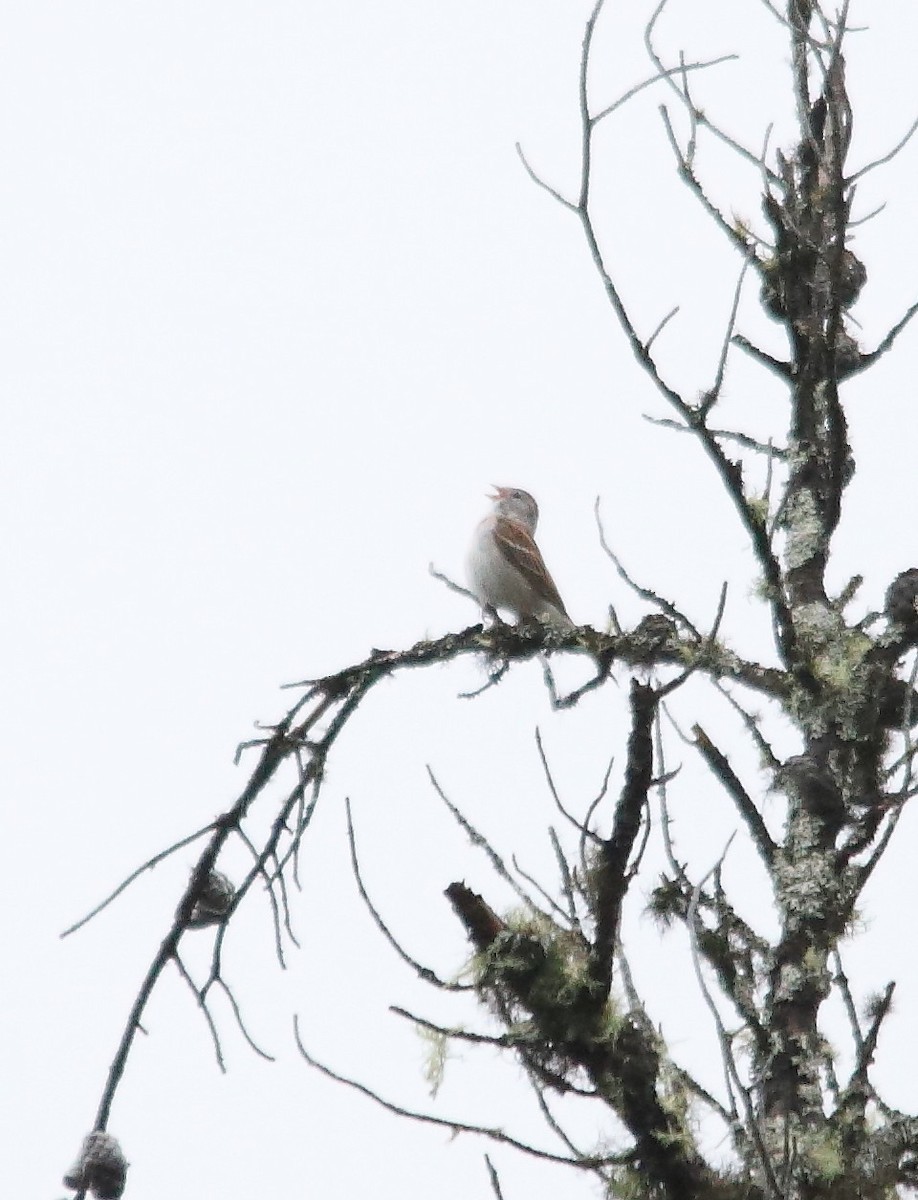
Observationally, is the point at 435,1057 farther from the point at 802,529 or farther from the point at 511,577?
the point at 511,577

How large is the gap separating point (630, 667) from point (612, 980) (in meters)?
1.48

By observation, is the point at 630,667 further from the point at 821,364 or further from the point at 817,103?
the point at 817,103

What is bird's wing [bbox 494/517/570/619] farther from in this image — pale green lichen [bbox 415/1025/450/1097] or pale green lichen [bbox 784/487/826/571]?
pale green lichen [bbox 415/1025/450/1097]

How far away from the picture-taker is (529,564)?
26.6ft

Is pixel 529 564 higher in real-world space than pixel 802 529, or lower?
higher

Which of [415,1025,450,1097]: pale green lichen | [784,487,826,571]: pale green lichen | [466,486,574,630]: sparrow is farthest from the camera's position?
[466,486,574,630]: sparrow

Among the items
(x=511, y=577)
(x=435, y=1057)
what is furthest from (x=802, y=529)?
(x=511, y=577)

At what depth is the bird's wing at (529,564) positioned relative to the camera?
8086 millimetres

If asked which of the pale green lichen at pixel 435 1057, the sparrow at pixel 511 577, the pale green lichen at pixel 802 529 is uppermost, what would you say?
the sparrow at pixel 511 577

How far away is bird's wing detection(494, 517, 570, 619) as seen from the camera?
8086mm

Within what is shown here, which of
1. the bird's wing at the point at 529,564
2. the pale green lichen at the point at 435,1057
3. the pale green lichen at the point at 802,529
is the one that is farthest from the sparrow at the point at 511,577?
Result: the pale green lichen at the point at 435,1057

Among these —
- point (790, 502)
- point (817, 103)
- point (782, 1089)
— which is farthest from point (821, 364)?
point (782, 1089)

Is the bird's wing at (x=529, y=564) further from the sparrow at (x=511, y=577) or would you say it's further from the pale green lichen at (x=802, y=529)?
the pale green lichen at (x=802, y=529)

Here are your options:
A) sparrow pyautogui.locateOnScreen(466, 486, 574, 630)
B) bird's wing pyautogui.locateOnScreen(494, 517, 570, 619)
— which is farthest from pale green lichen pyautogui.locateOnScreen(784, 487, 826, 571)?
bird's wing pyautogui.locateOnScreen(494, 517, 570, 619)
